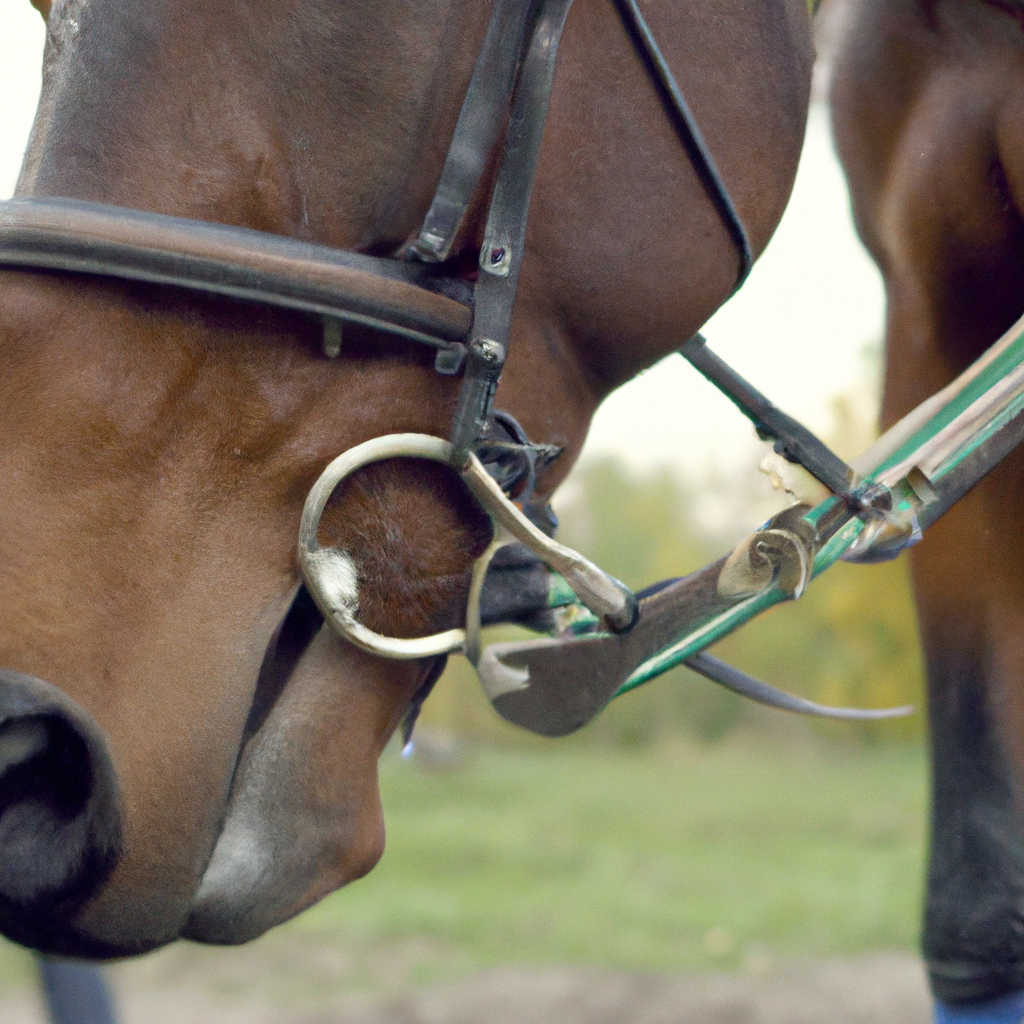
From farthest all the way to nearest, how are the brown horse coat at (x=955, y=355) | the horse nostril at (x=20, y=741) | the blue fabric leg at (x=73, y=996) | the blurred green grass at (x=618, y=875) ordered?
the blurred green grass at (x=618, y=875)
the blue fabric leg at (x=73, y=996)
the brown horse coat at (x=955, y=355)
the horse nostril at (x=20, y=741)

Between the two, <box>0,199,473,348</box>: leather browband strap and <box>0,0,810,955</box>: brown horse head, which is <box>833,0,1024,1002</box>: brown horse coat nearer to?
<box>0,0,810,955</box>: brown horse head

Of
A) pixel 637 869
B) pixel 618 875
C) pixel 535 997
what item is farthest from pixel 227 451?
pixel 637 869

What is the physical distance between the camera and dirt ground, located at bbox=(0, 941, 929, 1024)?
14.4ft

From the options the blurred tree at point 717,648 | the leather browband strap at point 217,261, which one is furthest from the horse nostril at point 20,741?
the blurred tree at point 717,648

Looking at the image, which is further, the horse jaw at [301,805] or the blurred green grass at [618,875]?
the blurred green grass at [618,875]

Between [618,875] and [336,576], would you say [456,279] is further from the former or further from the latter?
[618,875]

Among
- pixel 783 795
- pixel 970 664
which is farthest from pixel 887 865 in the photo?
pixel 970 664

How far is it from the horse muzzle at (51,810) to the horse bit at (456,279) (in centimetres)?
24

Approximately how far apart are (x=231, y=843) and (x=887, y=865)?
7474mm

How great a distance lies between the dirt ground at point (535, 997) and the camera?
14.4 feet

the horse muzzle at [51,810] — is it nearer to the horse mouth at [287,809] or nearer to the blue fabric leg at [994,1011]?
the horse mouth at [287,809]

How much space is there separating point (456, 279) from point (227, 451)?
28 centimetres

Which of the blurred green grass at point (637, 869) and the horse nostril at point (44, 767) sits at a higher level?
the horse nostril at point (44, 767)

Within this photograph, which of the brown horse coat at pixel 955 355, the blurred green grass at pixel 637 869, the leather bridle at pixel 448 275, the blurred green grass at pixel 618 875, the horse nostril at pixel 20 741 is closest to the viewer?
the horse nostril at pixel 20 741
